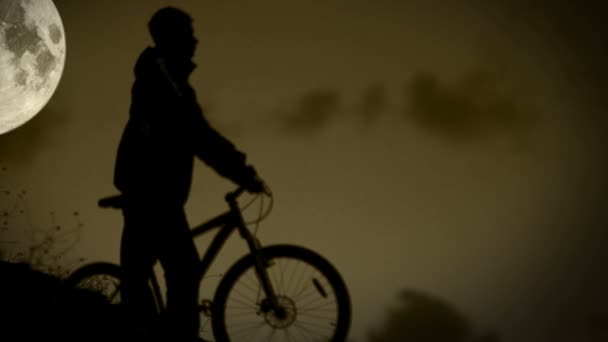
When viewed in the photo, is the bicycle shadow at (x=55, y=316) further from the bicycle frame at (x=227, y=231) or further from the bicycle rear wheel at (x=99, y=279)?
the bicycle frame at (x=227, y=231)

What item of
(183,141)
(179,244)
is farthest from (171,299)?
(183,141)

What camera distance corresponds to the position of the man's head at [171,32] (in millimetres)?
2850

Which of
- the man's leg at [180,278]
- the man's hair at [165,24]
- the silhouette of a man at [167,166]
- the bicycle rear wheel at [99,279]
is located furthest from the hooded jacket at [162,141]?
the bicycle rear wheel at [99,279]

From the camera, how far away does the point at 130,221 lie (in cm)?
288

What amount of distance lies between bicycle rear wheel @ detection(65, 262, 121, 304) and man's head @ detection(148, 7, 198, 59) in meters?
1.98

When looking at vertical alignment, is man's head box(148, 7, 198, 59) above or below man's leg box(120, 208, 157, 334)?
above

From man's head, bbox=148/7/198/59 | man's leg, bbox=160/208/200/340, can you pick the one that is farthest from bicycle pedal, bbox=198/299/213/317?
man's head, bbox=148/7/198/59

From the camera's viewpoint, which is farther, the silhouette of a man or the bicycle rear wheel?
the bicycle rear wheel

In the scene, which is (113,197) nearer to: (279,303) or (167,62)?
(167,62)

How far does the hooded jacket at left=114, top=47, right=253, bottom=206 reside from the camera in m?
2.71

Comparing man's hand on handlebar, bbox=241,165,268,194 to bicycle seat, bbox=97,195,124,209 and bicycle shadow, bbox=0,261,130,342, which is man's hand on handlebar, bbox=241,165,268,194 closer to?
bicycle seat, bbox=97,195,124,209

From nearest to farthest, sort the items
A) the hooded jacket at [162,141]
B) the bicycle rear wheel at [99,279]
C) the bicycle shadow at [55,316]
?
the hooded jacket at [162,141]
the bicycle shadow at [55,316]
the bicycle rear wheel at [99,279]

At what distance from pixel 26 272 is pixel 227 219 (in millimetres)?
2336

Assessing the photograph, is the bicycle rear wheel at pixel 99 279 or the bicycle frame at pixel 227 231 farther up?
the bicycle frame at pixel 227 231
